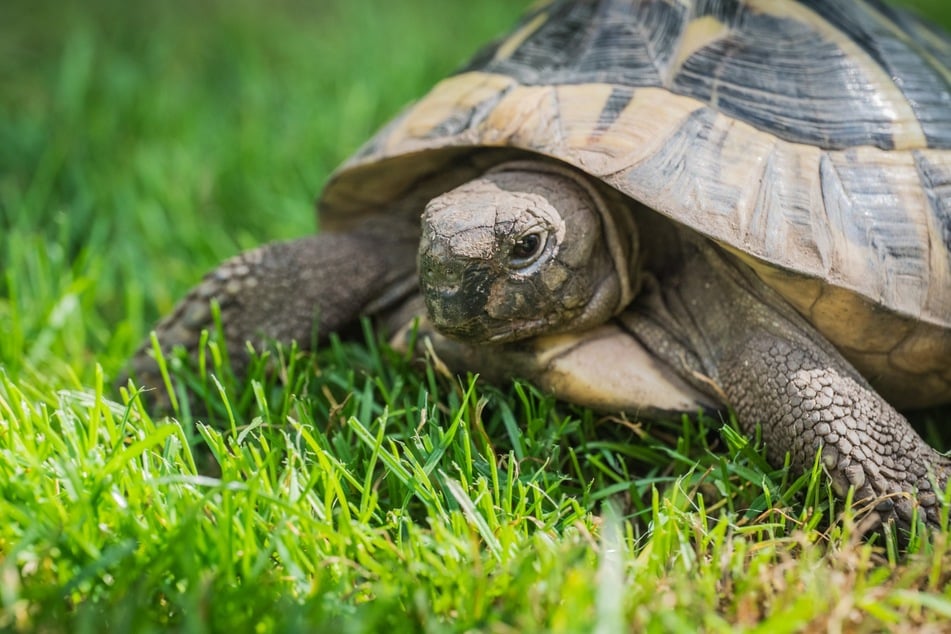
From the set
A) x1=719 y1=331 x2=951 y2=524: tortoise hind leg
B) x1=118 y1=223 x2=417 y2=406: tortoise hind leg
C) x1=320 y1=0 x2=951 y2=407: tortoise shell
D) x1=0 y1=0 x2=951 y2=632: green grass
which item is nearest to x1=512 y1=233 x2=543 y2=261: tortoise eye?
x1=320 y1=0 x2=951 y2=407: tortoise shell

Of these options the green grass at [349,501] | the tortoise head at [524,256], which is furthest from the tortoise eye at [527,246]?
the green grass at [349,501]

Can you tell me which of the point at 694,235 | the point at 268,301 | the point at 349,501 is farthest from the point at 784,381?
the point at 268,301

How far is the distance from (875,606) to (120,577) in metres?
1.28

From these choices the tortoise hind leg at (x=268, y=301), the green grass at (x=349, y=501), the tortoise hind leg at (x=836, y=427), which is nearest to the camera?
the green grass at (x=349, y=501)

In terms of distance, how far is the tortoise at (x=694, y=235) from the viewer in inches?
79.0

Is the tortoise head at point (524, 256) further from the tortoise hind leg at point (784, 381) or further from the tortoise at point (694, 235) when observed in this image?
the tortoise hind leg at point (784, 381)

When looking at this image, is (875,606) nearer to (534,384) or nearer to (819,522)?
(819,522)

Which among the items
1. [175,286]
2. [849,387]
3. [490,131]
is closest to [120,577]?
[490,131]

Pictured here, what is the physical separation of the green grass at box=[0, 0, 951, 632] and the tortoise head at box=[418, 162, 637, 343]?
22 centimetres

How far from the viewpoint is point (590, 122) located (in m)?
2.17

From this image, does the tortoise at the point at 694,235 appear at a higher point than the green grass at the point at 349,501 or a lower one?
higher

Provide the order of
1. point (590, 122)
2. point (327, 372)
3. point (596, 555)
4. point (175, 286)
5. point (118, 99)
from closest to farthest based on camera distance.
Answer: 1. point (596, 555)
2. point (590, 122)
3. point (327, 372)
4. point (175, 286)
5. point (118, 99)

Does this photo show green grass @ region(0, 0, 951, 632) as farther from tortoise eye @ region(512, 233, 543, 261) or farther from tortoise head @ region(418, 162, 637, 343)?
tortoise eye @ region(512, 233, 543, 261)

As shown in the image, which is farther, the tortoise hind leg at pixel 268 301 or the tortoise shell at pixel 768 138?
the tortoise hind leg at pixel 268 301
